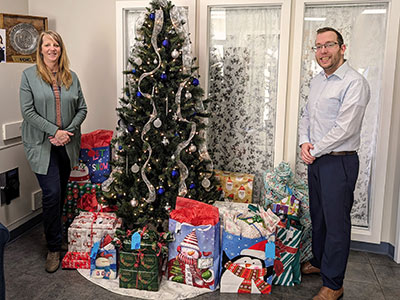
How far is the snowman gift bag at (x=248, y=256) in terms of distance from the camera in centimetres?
261

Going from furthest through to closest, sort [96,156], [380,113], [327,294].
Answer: [96,156], [380,113], [327,294]

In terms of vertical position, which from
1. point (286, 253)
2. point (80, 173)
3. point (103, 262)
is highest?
point (80, 173)

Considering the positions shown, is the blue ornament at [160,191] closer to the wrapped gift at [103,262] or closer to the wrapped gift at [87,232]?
the wrapped gift at [87,232]

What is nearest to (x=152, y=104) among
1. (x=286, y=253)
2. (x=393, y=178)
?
(x=286, y=253)

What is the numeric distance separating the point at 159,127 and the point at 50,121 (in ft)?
2.63

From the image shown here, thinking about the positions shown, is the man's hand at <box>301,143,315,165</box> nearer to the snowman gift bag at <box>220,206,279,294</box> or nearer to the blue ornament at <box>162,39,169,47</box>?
the snowman gift bag at <box>220,206,279,294</box>

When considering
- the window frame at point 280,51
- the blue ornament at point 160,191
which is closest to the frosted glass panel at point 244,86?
the window frame at point 280,51

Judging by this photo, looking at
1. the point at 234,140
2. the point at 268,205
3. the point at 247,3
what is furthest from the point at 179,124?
Result: the point at 247,3

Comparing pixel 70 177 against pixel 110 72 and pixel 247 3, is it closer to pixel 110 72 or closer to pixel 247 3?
pixel 110 72

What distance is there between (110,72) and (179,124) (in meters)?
1.10

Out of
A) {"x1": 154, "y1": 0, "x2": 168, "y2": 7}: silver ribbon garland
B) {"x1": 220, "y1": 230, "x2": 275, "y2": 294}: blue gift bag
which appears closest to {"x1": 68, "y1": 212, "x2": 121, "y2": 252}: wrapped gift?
{"x1": 220, "y1": 230, "x2": 275, "y2": 294}: blue gift bag

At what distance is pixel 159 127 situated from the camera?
3.03 meters

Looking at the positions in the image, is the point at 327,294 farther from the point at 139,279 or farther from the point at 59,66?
the point at 59,66

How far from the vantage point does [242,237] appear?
2.62 m
